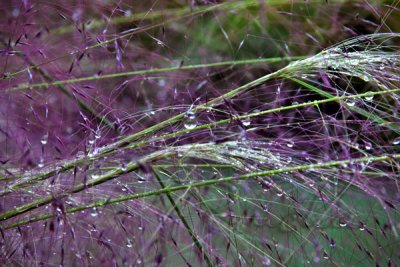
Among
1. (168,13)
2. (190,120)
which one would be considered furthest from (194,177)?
(168,13)

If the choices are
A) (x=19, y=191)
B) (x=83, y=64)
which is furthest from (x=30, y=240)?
(x=83, y=64)

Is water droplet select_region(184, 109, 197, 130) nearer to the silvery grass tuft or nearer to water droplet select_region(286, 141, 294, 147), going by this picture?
the silvery grass tuft

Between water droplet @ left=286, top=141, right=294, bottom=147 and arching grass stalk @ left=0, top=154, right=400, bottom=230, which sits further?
water droplet @ left=286, top=141, right=294, bottom=147

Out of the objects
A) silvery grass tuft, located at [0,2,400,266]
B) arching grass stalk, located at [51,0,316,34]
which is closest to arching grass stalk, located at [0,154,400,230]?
silvery grass tuft, located at [0,2,400,266]

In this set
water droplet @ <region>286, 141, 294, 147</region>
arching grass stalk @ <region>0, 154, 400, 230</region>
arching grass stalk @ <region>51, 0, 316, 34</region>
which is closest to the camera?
arching grass stalk @ <region>0, 154, 400, 230</region>

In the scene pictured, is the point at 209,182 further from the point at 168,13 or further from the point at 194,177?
the point at 168,13

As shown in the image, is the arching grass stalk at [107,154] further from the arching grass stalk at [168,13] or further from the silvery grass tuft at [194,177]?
the arching grass stalk at [168,13]

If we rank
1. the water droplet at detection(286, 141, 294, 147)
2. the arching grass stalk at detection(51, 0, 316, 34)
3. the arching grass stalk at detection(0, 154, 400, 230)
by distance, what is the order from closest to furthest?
1. the arching grass stalk at detection(0, 154, 400, 230)
2. the water droplet at detection(286, 141, 294, 147)
3. the arching grass stalk at detection(51, 0, 316, 34)

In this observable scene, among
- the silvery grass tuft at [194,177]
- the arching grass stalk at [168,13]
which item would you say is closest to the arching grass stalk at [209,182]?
the silvery grass tuft at [194,177]
